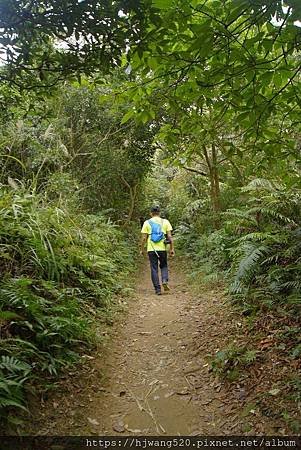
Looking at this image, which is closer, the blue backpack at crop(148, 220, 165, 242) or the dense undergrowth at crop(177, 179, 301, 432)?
the dense undergrowth at crop(177, 179, 301, 432)

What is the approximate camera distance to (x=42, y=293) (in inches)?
182

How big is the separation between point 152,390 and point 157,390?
0.05m

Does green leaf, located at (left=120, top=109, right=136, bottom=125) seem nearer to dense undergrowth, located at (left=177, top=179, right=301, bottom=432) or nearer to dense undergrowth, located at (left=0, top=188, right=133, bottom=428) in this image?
dense undergrowth, located at (left=0, top=188, right=133, bottom=428)

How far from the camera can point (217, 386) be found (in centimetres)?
378

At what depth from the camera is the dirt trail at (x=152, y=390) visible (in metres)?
3.21

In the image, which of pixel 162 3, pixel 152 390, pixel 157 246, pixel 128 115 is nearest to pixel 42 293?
pixel 152 390

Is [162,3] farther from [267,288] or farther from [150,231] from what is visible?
[150,231]

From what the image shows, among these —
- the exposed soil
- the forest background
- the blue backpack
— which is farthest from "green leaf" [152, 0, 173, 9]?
the blue backpack

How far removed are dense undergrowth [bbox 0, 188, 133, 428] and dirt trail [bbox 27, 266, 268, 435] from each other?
32 cm

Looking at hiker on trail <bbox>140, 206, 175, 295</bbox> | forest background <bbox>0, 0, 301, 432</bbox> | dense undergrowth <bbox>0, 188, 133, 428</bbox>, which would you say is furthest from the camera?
hiker on trail <bbox>140, 206, 175, 295</bbox>

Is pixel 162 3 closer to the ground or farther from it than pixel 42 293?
farther from it

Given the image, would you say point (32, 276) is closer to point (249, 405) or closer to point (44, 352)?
point (44, 352)

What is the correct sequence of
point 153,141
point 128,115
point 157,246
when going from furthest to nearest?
point 157,246
point 153,141
point 128,115

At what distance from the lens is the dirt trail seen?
3211 mm
